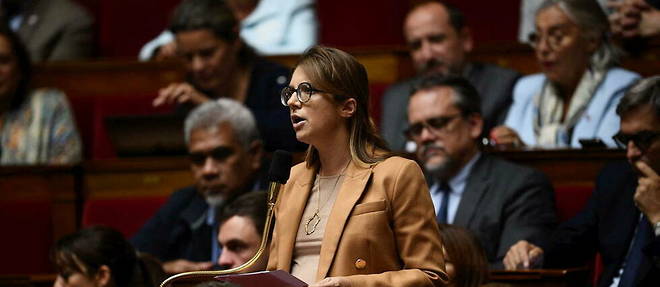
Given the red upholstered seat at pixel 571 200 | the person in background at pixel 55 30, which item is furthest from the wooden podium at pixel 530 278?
the person in background at pixel 55 30

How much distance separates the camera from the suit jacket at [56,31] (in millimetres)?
3572

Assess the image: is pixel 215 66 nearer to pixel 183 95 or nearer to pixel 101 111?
pixel 183 95

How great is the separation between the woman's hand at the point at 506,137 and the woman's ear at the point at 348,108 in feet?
4.11

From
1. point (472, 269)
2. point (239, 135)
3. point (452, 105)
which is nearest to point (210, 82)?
point (239, 135)

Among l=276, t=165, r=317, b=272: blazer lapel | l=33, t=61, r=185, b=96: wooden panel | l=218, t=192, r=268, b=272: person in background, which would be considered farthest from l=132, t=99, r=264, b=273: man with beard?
l=276, t=165, r=317, b=272: blazer lapel

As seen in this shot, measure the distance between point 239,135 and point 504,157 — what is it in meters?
0.57

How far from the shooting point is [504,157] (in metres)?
2.57

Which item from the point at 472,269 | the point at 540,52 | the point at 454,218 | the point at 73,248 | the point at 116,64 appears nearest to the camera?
the point at 472,269

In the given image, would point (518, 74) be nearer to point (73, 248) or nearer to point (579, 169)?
point (579, 169)

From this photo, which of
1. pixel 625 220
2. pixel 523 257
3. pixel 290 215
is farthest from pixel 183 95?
pixel 290 215

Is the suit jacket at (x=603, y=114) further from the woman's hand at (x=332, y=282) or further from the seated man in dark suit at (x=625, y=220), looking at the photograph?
the woman's hand at (x=332, y=282)

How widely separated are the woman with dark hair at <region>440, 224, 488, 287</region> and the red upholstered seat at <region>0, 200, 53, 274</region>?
122cm

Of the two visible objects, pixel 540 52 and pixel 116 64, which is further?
pixel 116 64

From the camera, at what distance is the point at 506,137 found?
2.66m
